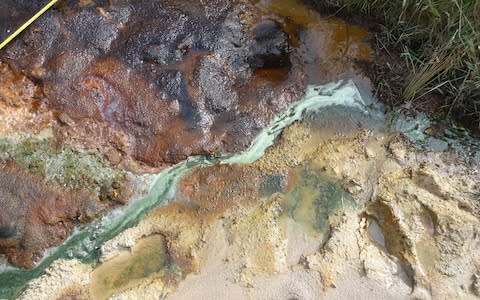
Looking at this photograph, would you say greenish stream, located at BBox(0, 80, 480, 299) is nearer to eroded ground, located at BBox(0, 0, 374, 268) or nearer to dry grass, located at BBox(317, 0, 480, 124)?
eroded ground, located at BBox(0, 0, 374, 268)

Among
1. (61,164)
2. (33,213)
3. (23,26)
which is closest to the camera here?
(33,213)

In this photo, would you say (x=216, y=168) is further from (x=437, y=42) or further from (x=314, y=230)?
(x=437, y=42)

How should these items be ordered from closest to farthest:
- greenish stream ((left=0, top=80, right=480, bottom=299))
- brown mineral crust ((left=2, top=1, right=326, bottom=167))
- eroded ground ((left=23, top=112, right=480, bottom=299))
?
eroded ground ((left=23, top=112, right=480, bottom=299)), greenish stream ((left=0, top=80, right=480, bottom=299)), brown mineral crust ((left=2, top=1, right=326, bottom=167))

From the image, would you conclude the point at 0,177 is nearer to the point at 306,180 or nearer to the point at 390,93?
the point at 306,180

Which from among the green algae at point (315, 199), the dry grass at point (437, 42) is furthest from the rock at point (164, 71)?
the green algae at point (315, 199)

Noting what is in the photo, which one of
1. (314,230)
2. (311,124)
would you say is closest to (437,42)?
(311,124)

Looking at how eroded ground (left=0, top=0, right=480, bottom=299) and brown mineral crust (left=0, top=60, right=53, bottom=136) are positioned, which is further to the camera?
brown mineral crust (left=0, top=60, right=53, bottom=136)

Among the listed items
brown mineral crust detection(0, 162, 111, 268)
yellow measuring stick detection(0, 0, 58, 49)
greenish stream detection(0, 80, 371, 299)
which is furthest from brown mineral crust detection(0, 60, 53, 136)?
greenish stream detection(0, 80, 371, 299)

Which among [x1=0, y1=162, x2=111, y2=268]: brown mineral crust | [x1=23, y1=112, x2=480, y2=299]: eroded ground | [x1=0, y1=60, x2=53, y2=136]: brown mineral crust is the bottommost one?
[x1=23, y1=112, x2=480, y2=299]: eroded ground

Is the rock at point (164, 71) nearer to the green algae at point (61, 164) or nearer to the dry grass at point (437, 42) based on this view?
the green algae at point (61, 164)
